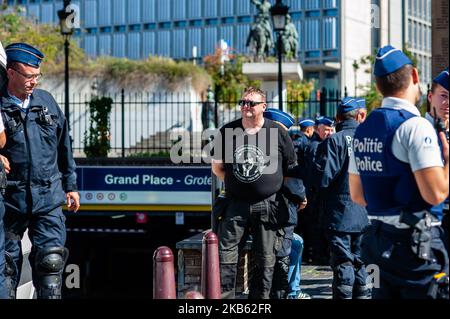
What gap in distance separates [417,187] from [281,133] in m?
2.90

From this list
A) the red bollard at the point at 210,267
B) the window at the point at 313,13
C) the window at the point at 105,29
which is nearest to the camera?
the red bollard at the point at 210,267

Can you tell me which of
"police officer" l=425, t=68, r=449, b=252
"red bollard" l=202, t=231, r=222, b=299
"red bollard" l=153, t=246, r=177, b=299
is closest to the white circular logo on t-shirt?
"red bollard" l=202, t=231, r=222, b=299

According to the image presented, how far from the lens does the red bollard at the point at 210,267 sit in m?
6.54

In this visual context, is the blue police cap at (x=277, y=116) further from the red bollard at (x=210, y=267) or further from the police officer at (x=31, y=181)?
the police officer at (x=31, y=181)

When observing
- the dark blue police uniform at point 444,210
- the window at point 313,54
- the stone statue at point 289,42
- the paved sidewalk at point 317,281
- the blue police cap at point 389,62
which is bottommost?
the paved sidewalk at point 317,281

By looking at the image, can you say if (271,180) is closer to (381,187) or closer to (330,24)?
(381,187)

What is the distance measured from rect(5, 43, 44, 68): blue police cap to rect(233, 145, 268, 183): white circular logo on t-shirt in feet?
5.90

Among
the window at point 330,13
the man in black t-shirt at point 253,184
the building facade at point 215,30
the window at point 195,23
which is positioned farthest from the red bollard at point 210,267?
the window at point 195,23

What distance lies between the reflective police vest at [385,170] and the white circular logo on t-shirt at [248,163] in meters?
2.43

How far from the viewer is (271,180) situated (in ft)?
22.5

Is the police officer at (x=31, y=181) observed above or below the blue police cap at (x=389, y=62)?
below

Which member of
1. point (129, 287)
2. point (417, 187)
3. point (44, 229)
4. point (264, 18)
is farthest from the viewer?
point (264, 18)

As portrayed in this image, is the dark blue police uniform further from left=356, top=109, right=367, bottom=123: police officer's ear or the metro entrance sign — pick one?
the metro entrance sign
